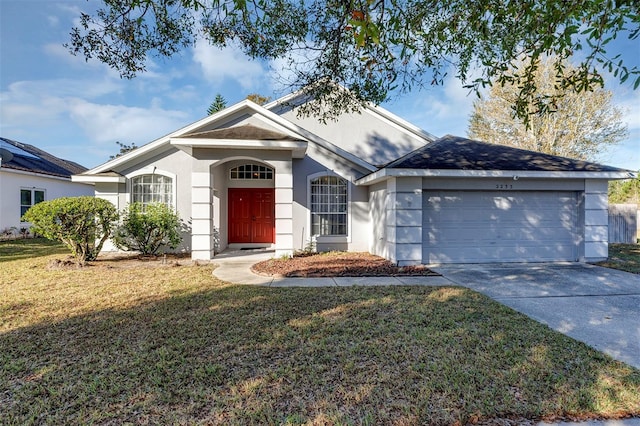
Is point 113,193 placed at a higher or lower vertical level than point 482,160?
lower

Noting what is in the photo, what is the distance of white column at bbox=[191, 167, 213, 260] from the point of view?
30.5 ft

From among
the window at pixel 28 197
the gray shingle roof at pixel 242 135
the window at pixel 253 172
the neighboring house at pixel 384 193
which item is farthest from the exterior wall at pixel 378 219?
the window at pixel 28 197

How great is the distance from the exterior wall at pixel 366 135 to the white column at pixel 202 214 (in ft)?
18.4

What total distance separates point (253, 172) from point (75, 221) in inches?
226

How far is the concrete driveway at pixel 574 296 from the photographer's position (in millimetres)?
4172

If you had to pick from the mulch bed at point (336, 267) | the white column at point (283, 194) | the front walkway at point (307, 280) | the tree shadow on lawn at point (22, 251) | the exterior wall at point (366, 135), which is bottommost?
the front walkway at point (307, 280)

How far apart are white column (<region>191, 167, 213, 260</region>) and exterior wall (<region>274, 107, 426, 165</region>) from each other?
18.4 ft

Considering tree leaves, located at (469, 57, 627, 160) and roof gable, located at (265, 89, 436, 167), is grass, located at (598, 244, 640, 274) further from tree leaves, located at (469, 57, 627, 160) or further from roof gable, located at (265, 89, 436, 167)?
tree leaves, located at (469, 57, 627, 160)

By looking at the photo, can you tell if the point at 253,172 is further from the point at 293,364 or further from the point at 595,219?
the point at 595,219

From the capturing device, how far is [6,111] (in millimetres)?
13109

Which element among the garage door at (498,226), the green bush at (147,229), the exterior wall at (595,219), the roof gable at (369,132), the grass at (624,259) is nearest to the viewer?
the grass at (624,259)

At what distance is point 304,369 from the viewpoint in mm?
3258

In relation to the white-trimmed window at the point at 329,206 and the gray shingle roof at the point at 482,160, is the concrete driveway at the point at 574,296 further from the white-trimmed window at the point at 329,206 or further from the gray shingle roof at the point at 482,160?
the white-trimmed window at the point at 329,206

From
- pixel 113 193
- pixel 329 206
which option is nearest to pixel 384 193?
pixel 329 206
